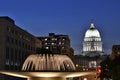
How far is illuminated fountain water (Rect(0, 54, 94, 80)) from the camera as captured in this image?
136 ft

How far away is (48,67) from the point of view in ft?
149

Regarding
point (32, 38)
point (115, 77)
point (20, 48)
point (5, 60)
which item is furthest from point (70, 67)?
point (32, 38)

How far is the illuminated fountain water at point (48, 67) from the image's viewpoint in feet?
136

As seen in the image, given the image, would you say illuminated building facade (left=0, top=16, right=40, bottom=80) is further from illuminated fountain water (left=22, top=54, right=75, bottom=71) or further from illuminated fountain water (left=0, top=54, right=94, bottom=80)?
illuminated fountain water (left=22, top=54, right=75, bottom=71)

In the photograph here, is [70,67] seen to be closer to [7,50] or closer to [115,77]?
[115,77]

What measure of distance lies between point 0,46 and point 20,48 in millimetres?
20956

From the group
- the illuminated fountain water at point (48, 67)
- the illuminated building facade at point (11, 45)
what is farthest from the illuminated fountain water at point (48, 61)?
the illuminated building facade at point (11, 45)

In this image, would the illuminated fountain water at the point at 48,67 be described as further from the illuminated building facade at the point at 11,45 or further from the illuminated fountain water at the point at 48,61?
the illuminated building facade at the point at 11,45

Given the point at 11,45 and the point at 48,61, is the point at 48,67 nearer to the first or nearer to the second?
the point at 48,61

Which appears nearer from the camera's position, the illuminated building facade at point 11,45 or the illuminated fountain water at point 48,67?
the illuminated fountain water at point 48,67

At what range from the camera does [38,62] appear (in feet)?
148

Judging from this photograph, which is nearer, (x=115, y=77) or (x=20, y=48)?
(x=115, y=77)

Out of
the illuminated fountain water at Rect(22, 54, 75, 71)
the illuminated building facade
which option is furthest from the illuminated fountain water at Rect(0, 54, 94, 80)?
the illuminated building facade

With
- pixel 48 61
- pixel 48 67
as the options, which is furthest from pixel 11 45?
pixel 48 61
